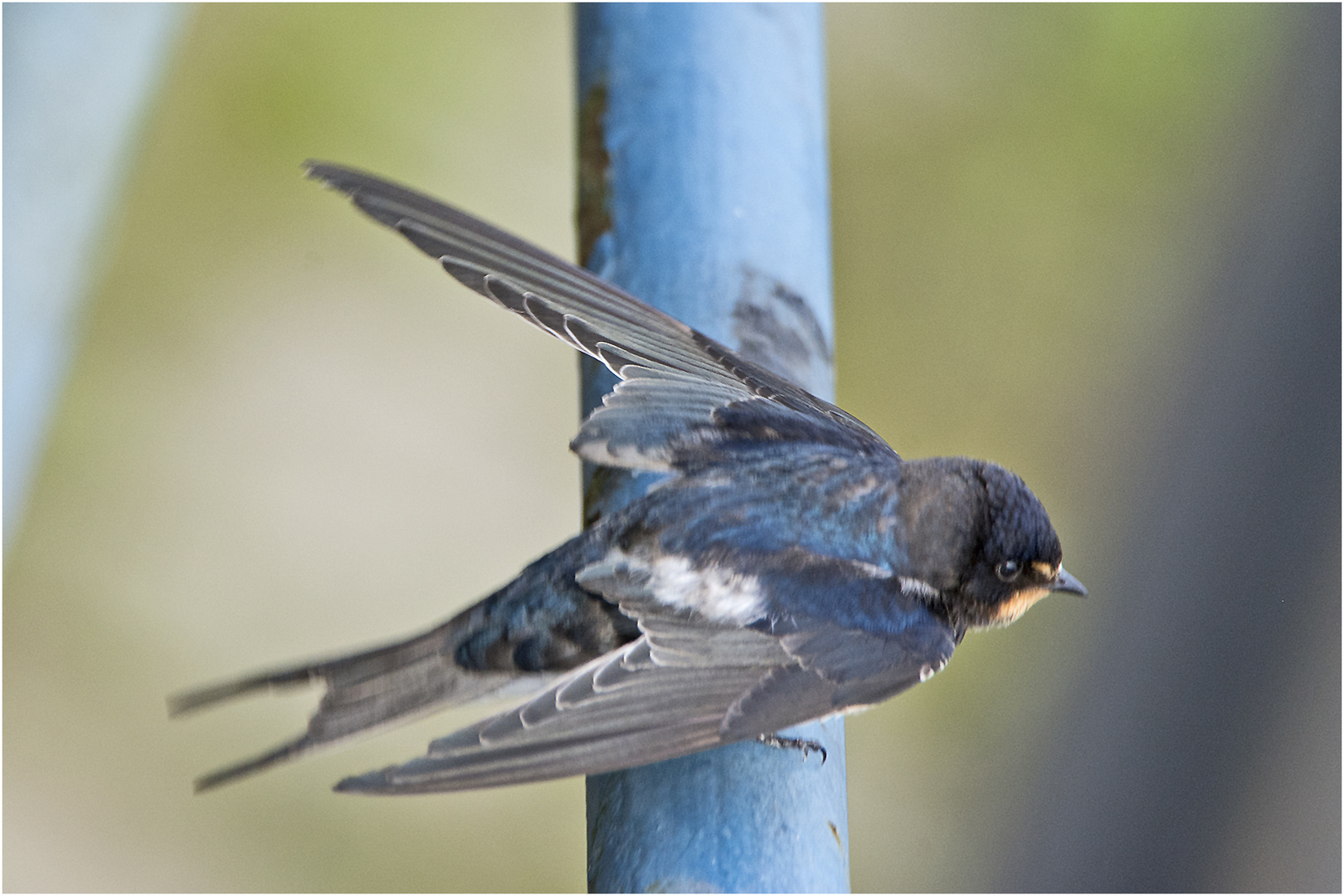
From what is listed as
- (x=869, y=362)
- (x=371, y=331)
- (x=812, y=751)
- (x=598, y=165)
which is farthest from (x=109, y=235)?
(x=812, y=751)

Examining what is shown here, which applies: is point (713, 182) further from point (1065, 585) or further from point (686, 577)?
point (1065, 585)

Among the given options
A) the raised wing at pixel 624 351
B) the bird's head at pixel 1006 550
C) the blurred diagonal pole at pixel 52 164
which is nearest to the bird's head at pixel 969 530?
the bird's head at pixel 1006 550

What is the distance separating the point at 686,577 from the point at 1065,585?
1.54 feet

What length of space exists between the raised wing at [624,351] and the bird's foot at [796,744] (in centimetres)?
35

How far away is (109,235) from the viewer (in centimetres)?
291

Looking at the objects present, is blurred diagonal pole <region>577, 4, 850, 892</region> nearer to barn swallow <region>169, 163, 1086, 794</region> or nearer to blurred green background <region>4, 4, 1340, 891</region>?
barn swallow <region>169, 163, 1086, 794</region>

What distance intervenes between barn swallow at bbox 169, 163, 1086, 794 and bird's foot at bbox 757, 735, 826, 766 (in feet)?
0.11

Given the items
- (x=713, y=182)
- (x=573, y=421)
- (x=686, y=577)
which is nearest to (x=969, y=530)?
(x=686, y=577)

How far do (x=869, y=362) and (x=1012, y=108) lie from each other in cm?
71

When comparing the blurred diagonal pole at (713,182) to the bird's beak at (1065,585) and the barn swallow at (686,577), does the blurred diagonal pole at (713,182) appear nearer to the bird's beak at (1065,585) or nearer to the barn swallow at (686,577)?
the barn swallow at (686,577)

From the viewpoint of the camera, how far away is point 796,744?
1163 mm

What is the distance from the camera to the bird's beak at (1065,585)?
1.48 metres

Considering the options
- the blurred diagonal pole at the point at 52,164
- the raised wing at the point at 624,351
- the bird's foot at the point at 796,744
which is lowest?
the bird's foot at the point at 796,744

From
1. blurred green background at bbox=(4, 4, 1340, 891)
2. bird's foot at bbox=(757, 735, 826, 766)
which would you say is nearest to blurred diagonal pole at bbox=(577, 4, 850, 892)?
bird's foot at bbox=(757, 735, 826, 766)
